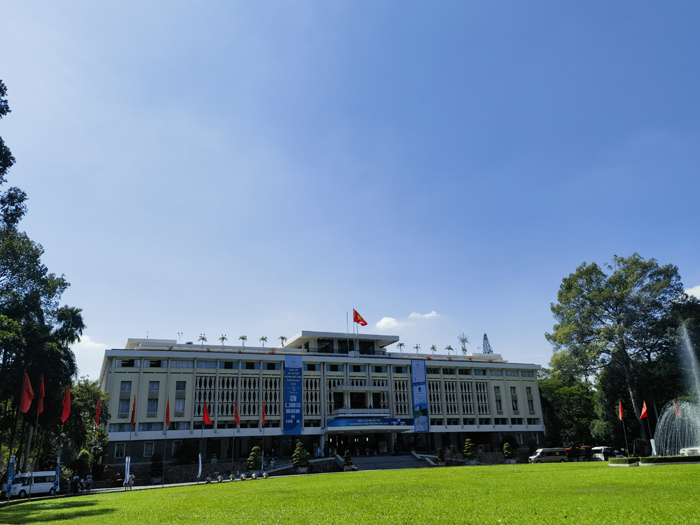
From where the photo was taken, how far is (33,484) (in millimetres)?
32812


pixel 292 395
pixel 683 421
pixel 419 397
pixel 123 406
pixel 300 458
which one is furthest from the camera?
pixel 419 397

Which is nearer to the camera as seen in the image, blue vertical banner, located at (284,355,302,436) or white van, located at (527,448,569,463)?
white van, located at (527,448,569,463)

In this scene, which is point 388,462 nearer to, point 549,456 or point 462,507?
point 549,456

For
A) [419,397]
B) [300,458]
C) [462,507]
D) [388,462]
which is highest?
[419,397]

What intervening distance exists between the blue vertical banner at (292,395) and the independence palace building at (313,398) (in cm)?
12

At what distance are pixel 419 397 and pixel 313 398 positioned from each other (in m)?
13.9

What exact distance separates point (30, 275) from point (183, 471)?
23.6m

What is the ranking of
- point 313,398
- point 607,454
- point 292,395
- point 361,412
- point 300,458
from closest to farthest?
point 300,458 → point 607,454 → point 292,395 → point 361,412 → point 313,398

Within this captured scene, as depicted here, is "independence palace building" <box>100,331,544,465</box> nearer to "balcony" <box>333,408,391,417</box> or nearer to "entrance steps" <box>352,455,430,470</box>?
"balcony" <box>333,408,391,417</box>

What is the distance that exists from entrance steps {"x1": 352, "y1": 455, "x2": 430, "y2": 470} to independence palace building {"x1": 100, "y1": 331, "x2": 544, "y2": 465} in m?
5.44

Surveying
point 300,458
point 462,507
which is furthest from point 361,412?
point 462,507

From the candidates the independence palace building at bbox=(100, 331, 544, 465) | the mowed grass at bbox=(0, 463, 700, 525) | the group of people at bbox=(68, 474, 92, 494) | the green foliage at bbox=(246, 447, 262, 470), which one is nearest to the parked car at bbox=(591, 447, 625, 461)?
the independence palace building at bbox=(100, 331, 544, 465)

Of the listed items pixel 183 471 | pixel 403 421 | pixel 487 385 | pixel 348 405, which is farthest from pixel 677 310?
pixel 183 471

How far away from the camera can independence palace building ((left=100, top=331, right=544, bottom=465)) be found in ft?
180
